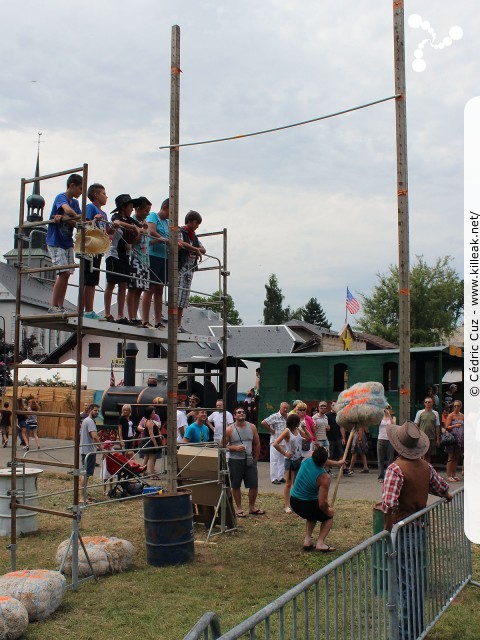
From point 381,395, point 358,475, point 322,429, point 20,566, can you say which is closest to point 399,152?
point 381,395

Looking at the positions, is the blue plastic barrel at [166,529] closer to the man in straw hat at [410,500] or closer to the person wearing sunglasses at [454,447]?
the man in straw hat at [410,500]

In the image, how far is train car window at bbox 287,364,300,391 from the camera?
22706 mm

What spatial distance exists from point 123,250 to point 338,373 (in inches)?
543

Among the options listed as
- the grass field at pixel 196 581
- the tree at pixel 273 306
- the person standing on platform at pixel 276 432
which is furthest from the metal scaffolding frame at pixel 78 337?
the tree at pixel 273 306

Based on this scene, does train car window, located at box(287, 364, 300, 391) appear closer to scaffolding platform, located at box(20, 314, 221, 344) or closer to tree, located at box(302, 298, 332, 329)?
scaffolding platform, located at box(20, 314, 221, 344)

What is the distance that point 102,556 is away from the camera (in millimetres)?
8508

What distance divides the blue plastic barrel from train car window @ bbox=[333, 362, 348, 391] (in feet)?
43.9

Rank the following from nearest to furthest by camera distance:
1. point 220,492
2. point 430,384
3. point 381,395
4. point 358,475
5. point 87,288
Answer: point 87,288
point 381,395
point 220,492
point 358,475
point 430,384

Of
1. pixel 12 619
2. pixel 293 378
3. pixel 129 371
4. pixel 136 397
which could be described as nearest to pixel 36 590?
pixel 12 619

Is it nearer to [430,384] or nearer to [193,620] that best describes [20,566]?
[193,620]

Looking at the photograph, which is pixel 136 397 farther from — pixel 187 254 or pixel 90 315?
pixel 90 315

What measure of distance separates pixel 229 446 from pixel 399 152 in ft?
18.5

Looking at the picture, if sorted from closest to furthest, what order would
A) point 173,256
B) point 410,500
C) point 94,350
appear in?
point 410,500
point 173,256
point 94,350

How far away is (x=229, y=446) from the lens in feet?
38.2
